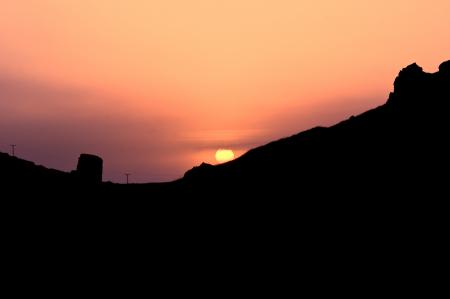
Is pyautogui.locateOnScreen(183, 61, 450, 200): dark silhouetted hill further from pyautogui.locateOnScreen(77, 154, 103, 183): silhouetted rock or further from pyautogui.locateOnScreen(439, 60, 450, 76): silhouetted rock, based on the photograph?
pyautogui.locateOnScreen(77, 154, 103, 183): silhouetted rock

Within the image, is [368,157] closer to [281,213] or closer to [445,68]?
[281,213]

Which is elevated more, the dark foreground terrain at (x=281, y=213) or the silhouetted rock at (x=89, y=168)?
the silhouetted rock at (x=89, y=168)

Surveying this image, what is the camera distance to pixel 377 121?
5956 centimetres

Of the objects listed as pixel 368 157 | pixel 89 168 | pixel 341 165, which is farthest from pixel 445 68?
pixel 89 168

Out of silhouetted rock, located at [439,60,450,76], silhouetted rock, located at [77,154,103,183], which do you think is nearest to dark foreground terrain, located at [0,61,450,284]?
silhouetted rock, located at [439,60,450,76]

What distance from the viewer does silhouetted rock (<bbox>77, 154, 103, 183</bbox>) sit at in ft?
227

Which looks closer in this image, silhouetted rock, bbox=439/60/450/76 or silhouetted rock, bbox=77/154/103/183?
silhouetted rock, bbox=439/60/450/76

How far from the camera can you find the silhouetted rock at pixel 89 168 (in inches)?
2721

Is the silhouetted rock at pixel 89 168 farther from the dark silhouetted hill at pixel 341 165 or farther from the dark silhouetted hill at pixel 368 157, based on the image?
the dark silhouetted hill at pixel 368 157

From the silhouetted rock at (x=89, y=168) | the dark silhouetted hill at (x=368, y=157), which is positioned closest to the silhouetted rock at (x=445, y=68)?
the dark silhouetted hill at (x=368, y=157)

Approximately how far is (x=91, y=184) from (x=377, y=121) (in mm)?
28943

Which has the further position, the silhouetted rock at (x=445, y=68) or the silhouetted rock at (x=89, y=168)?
the silhouetted rock at (x=89, y=168)

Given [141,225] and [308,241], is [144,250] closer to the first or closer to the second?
[141,225]

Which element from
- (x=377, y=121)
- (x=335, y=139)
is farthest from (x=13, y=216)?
(x=377, y=121)
